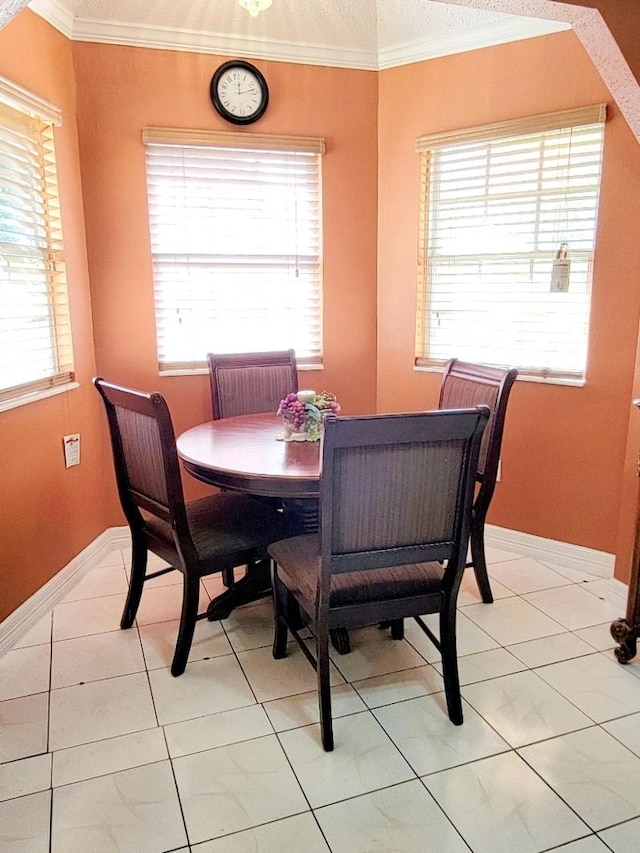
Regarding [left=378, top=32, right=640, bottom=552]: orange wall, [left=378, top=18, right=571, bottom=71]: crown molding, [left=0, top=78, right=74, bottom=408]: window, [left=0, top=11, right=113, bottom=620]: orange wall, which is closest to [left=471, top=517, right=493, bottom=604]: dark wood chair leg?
[left=378, top=32, right=640, bottom=552]: orange wall

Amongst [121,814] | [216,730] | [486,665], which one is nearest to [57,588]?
[216,730]

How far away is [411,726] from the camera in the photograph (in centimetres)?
197

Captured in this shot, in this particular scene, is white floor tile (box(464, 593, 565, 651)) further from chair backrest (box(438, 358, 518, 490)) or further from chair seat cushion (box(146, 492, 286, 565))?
chair seat cushion (box(146, 492, 286, 565))

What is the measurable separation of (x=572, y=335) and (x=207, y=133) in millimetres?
2037

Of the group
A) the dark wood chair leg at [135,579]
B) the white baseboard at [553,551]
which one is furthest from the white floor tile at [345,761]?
the white baseboard at [553,551]

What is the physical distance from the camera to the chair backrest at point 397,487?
168cm

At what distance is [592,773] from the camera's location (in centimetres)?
178

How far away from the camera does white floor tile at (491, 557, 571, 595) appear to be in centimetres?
292

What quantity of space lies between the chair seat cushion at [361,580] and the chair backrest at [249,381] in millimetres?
1205

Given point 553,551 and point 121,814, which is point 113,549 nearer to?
point 121,814

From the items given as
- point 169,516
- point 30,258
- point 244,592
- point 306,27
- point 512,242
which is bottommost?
point 244,592

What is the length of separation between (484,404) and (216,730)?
1605 mm

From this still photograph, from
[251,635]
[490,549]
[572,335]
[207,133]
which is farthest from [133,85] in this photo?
[490,549]

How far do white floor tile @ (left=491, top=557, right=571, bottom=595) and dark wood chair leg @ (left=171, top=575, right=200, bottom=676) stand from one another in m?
1.50
